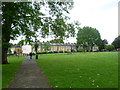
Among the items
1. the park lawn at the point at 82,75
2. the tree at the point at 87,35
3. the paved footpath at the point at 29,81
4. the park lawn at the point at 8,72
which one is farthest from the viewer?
the tree at the point at 87,35

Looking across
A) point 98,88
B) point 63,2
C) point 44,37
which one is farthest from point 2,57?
point 98,88

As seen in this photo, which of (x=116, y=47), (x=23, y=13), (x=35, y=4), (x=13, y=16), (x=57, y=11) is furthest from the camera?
(x=116, y=47)

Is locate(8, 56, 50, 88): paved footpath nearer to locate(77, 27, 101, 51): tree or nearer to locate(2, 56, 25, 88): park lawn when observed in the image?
locate(2, 56, 25, 88): park lawn

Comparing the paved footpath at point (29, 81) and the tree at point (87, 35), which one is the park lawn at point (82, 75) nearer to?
the paved footpath at point (29, 81)

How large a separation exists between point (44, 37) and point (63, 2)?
7.52 meters

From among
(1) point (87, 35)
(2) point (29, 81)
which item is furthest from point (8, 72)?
(1) point (87, 35)

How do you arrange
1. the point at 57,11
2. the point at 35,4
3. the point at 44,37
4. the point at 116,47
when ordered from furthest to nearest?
the point at 116,47, the point at 44,37, the point at 57,11, the point at 35,4

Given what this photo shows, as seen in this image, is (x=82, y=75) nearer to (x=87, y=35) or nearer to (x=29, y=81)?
(x=29, y=81)

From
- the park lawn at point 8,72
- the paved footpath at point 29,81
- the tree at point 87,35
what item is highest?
the tree at point 87,35

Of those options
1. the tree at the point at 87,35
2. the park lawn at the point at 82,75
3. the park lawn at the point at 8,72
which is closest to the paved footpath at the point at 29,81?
the park lawn at the point at 8,72

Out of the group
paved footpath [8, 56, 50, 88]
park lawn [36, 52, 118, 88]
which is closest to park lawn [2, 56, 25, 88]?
paved footpath [8, 56, 50, 88]

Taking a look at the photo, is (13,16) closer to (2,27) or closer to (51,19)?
(2,27)

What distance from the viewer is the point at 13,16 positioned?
11.7 metres

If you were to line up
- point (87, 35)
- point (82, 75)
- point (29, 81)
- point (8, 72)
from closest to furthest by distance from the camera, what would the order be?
point (29, 81) → point (82, 75) → point (8, 72) → point (87, 35)
